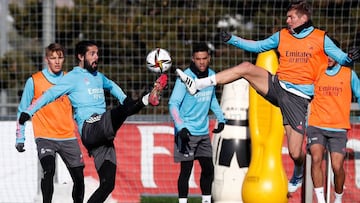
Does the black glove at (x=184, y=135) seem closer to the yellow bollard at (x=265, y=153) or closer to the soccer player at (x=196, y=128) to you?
the soccer player at (x=196, y=128)

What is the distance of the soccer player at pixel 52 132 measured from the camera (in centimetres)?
1029

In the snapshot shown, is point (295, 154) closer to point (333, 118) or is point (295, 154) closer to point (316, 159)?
point (316, 159)

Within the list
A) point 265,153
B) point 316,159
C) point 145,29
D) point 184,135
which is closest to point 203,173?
point 184,135

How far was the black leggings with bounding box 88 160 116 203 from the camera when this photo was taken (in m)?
9.41

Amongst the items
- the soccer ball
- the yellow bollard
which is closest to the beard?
the soccer ball

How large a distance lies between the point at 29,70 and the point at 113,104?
10.1ft

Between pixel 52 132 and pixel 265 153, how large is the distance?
276cm

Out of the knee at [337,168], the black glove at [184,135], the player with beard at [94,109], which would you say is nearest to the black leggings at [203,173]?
the black glove at [184,135]

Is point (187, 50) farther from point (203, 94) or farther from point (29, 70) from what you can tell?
point (203, 94)

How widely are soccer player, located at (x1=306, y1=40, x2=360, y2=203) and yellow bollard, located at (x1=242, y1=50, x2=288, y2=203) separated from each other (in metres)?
0.65

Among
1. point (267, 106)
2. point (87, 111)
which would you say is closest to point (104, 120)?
point (87, 111)

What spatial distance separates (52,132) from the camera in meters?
10.5

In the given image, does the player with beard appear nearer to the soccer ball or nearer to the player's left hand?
the soccer ball

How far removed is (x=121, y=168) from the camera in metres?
13.2
